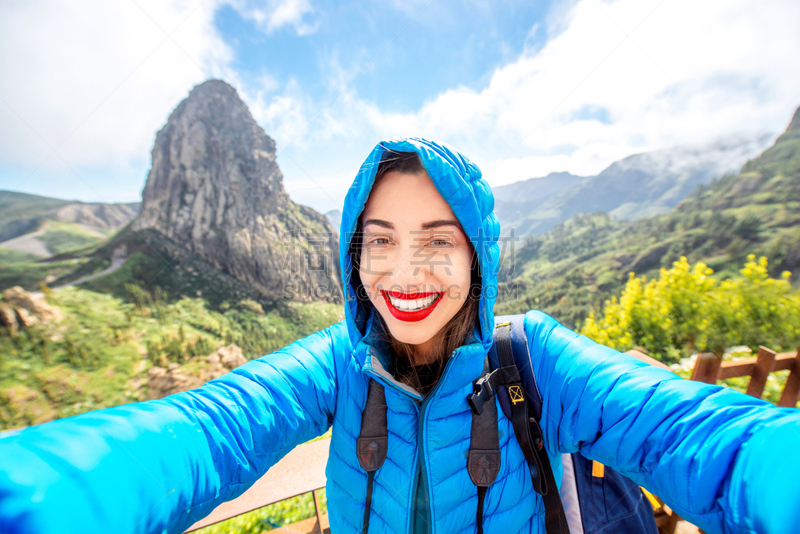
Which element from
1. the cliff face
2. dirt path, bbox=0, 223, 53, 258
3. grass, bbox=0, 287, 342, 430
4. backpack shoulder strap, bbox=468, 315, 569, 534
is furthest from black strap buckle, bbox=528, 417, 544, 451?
dirt path, bbox=0, 223, 53, 258

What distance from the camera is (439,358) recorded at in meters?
1.81

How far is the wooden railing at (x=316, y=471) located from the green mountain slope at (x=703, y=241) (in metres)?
43.8

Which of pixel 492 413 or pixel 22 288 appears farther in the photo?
pixel 22 288

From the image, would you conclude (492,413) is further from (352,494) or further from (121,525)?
(121,525)

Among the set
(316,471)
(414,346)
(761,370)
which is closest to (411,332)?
(414,346)

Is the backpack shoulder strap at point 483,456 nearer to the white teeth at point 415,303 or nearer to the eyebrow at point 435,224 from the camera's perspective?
the white teeth at point 415,303

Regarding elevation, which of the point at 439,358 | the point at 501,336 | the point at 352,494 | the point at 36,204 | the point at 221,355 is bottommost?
the point at 221,355

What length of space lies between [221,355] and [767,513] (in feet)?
170

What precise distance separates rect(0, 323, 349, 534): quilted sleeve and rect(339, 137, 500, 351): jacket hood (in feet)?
1.39

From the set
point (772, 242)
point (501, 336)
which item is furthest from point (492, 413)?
point (772, 242)

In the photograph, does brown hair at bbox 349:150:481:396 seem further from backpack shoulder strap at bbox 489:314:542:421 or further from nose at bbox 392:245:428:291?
nose at bbox 392:245:428:291

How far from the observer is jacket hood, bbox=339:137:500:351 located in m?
1.52

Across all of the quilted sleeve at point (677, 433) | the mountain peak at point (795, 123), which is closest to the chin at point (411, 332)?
the quilted sleeve at point (677, 433)

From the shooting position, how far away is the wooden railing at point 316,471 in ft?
7.98
